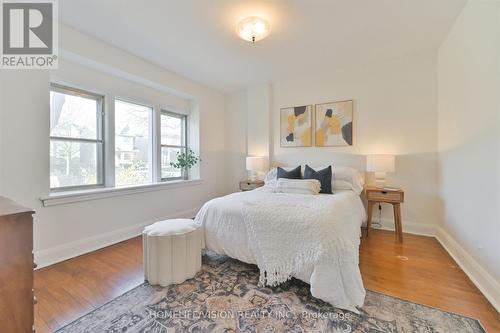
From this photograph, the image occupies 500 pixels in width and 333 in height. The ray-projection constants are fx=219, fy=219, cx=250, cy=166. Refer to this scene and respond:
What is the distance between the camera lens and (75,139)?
268 centimetres

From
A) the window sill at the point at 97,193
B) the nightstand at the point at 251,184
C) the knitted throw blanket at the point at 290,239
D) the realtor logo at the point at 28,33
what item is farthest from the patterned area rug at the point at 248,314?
the realtor logo at the point at 28,33

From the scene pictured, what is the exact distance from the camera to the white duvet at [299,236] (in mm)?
1538

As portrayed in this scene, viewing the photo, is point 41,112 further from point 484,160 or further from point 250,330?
point 484,160

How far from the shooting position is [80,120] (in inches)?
109

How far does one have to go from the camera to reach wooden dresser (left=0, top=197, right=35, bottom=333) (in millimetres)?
867

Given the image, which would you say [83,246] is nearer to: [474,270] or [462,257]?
[474,270]

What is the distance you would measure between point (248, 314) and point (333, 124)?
9.85 ft

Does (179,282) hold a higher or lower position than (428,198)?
lower

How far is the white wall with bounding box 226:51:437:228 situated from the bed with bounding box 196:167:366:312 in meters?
1.22

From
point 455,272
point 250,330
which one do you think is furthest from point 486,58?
point 250,330

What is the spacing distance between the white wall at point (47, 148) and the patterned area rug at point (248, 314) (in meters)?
1.26

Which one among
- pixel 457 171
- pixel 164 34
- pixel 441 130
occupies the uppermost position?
pixel 164 34

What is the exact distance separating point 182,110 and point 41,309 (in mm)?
3287

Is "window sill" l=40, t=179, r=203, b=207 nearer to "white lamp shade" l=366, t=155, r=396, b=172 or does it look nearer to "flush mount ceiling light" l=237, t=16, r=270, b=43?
"flush mount ceiling light" l=237, t=16, r=270, b=43
